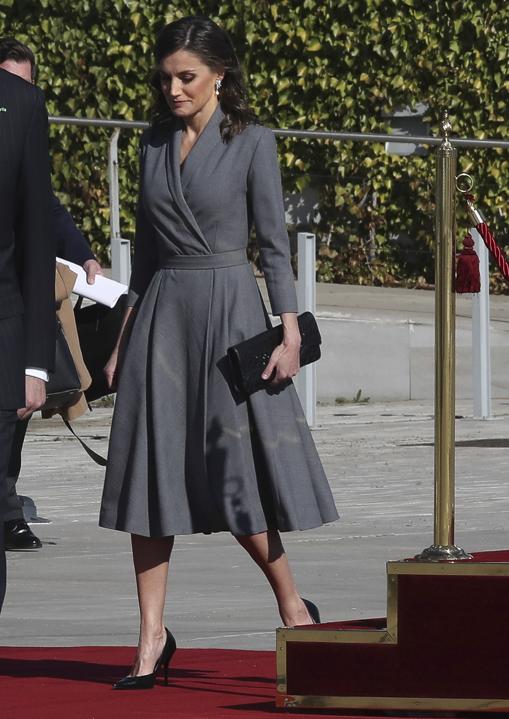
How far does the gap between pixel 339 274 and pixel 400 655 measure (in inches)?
389

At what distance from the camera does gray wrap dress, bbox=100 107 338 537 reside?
5.01 meters

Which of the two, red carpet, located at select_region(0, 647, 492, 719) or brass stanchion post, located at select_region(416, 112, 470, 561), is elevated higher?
brass stanchion post, located at select_region(416, 112, 470, 561)

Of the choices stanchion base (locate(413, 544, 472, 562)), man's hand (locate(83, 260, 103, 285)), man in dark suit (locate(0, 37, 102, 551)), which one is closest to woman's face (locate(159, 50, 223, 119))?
stanchion base (locate(413, 544, 472, 562))

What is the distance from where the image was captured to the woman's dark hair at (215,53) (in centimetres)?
511

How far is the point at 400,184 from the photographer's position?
50.0 ft

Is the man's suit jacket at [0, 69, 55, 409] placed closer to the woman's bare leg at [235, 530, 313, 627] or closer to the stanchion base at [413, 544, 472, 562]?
the woman's bare leg at [235, 530, 313, 627]

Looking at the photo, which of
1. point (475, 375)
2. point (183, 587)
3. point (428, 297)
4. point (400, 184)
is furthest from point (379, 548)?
point (400, 184)

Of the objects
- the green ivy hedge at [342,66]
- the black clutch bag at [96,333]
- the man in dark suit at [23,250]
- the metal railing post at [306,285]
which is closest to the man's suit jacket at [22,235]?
the man in dark suit at [23,250]

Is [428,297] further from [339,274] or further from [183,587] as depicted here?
[183,587]

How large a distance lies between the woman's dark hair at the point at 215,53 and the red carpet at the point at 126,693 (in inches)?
54.2

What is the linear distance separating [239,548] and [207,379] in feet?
9.01

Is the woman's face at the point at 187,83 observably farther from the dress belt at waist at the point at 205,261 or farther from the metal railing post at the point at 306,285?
the metal railing post at the point at 306,285

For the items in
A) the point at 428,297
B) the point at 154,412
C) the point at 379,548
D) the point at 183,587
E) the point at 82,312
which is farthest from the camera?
the point at 428,297

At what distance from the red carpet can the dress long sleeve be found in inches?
37.5
